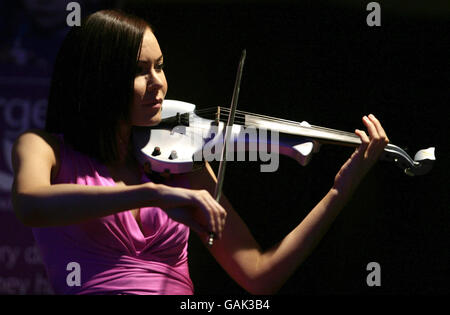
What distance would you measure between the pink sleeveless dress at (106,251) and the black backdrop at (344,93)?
647mm

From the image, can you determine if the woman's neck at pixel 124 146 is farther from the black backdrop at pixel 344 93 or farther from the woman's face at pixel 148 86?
the black backdrop at pixel 344 93

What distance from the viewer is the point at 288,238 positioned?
156 cm

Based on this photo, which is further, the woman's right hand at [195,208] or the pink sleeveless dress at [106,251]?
the pink sleeveless dress at [106,251]

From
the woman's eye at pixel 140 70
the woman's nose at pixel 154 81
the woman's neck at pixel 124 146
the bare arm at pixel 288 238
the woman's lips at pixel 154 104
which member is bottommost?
the bare arm at pixel 288 238

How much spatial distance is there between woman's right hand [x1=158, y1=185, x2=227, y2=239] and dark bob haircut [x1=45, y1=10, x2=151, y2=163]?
331 millimetres

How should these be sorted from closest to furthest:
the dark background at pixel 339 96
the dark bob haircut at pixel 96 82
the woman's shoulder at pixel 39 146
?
the woman's shoulder at pixel 39 146 < the dark bob haircut at pixel 96 82 < the dark background at pixel 339 96

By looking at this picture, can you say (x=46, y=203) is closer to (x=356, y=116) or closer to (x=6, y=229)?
(x=6, y=229)

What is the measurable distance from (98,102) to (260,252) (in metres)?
0.54

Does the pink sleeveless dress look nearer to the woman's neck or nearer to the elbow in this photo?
the woman's neck

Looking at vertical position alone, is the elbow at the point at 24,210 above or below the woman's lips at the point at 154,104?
below

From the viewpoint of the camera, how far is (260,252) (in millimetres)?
1614

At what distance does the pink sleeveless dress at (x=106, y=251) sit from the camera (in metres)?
1.40

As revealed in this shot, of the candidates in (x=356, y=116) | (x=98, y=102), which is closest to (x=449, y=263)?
(x=356, y=116)

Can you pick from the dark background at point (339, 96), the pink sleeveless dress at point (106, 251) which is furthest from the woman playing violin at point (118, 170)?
the dark background at point (339, 96)
